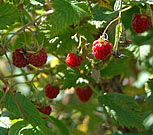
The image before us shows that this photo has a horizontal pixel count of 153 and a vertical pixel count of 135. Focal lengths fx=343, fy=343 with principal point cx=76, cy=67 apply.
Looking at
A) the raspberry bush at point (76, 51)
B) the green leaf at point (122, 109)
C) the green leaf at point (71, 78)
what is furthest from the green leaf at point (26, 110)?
the green leaf at point (122, 109)

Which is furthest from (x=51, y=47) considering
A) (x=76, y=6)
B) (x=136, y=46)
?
(x=136, y=46)

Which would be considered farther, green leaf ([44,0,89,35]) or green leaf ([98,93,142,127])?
green leaf ([98,93,142,127])

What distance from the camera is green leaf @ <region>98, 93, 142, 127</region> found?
1.58 metres

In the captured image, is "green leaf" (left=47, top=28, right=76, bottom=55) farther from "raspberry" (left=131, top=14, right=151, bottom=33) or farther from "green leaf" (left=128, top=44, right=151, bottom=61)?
"green leaf" (left=128, top=44, right=151, bottom=61)

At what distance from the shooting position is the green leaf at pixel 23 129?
1.19m

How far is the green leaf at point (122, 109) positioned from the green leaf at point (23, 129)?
47 cm

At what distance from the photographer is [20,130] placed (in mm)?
1197

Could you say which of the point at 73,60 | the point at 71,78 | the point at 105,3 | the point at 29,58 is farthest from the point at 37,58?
the point at 105,3

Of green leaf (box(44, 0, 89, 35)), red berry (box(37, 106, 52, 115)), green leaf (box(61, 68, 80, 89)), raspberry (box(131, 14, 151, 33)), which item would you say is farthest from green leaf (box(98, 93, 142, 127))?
green leaf (box(44, 0, 89, 35))

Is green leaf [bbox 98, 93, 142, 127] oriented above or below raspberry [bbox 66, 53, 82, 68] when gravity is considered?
below

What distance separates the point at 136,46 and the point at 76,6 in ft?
2.13

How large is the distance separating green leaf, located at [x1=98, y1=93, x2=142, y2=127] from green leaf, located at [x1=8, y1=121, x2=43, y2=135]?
0.47 meters

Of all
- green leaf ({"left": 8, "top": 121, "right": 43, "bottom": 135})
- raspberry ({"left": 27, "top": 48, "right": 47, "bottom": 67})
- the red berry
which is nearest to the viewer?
green leaf ({"left": 8, "top": 121, "right": 43, "bottom": 135})

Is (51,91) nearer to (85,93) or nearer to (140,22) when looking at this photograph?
(85,93)
